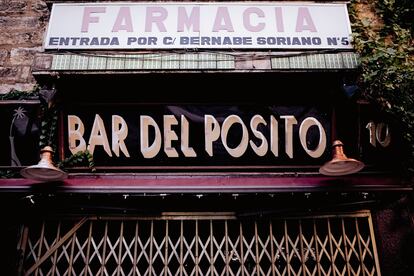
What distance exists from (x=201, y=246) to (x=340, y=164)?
7.48 ft

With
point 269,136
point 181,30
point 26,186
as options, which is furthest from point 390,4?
point 26,186

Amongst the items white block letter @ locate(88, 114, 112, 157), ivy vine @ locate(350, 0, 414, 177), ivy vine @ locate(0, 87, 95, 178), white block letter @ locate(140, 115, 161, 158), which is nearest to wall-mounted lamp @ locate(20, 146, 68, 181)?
ivy vine @ locate(0, 87, 95, 178)

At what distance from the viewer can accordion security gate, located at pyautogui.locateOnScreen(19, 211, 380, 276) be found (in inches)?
198

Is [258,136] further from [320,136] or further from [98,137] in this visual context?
[98,137]

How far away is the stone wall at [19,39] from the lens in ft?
20.1

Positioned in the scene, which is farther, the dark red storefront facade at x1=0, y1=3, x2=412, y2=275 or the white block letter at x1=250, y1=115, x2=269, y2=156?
the white block letter at x1=250, y1=115, x2=269, y2=156

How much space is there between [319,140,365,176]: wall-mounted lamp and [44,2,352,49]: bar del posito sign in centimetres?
192

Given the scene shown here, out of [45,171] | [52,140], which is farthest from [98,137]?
[45,171]

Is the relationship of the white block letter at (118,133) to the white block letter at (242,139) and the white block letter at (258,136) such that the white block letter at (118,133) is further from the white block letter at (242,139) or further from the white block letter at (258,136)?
the white block letter at (258,136)

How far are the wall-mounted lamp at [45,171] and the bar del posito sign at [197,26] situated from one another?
Result: 6.63ft

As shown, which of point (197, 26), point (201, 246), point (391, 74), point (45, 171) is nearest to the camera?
point (45, 171)

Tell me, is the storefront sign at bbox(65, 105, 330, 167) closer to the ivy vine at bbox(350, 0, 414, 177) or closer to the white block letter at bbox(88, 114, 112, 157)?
the white block letter at bbox(88, 114, 112, 157)

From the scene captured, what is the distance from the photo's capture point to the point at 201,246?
5.11 m

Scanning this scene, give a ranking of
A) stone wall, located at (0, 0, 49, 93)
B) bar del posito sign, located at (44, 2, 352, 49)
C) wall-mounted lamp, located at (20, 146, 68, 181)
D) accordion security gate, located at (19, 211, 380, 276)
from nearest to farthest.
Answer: wall-mounted lamp, located at (20, 146, 68, 181)
accordion security gate, located at (19, 211, 380, 276)
bar del posito sign, located at (44, 2, 352, 49)
stone wall, located at (0, 0, 49, 93)
